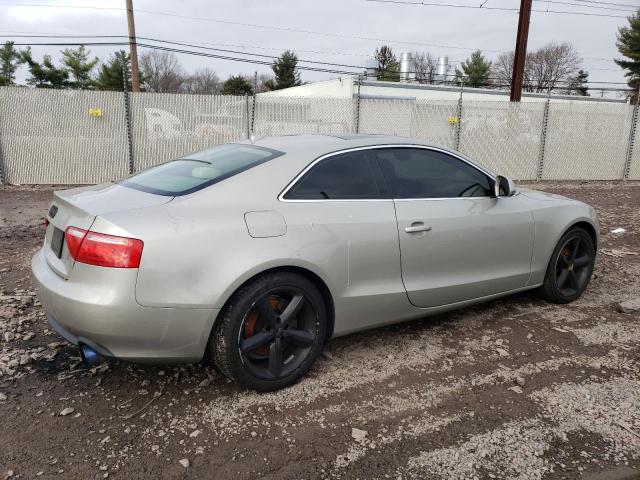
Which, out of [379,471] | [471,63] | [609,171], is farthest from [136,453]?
[471,63]

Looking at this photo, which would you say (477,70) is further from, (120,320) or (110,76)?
(120,320)

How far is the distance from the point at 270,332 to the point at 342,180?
3.58ft

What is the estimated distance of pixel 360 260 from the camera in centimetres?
322

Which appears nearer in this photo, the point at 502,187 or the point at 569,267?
the point at 502,187

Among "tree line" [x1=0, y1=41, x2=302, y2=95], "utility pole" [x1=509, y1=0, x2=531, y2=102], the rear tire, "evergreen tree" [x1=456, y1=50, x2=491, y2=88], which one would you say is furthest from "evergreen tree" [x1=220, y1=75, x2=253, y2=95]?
the rear tire

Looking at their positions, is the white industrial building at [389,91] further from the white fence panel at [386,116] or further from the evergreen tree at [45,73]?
the evergreen tree at [45,73]

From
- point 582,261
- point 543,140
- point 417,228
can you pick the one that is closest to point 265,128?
point 543,140

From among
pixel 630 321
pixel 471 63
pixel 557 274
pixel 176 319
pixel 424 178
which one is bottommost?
pixel 630 321

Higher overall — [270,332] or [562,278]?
[270,332]

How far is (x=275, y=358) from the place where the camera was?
118 inches

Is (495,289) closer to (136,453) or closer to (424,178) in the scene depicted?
(424,178)

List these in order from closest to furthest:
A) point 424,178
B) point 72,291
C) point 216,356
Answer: point 72,291, point 216,356, point 424,178

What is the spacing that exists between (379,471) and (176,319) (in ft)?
4.10

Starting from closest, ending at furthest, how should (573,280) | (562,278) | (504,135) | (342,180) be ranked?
1. (342,180)
2. (562,278)
3. (573,280)
4. (504,135)
